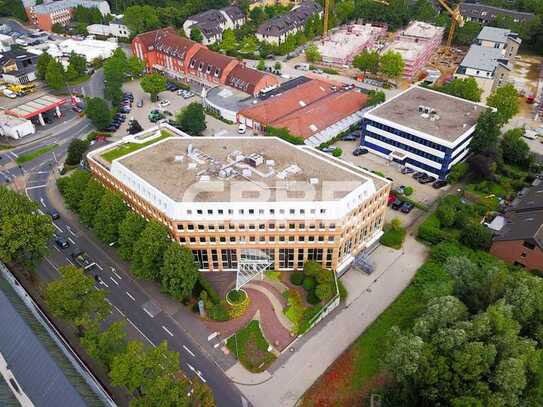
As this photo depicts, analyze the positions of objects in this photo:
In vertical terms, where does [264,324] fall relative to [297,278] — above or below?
below

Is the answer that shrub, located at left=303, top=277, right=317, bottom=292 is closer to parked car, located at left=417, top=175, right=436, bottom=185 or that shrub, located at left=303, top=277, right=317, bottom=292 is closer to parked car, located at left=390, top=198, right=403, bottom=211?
parked car, located at left=390, top=198, right=403, bottom=211

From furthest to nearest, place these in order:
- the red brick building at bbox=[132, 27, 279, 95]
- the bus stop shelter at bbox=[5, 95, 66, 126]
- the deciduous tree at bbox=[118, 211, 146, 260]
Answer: the red brick building at bbox=[132, 27, 279, 95], the bus stop shelter at bbox=[5, 95, 66, 126], the deciduous tree at bbox=[118, 211, 146, 260]

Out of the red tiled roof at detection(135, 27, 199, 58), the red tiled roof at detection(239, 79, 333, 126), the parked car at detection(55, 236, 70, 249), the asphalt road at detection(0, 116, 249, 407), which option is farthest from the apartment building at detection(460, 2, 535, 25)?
the parked car at detection(55, 236, 70, 249)

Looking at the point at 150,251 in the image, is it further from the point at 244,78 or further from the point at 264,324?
the point at 244,78

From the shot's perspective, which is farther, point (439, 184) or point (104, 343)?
point (439, 184)

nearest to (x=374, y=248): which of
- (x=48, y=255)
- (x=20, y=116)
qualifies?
(x=48, y=255)

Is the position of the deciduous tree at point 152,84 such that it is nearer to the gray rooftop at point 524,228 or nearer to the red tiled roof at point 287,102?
the red tiled roof at point 287,102

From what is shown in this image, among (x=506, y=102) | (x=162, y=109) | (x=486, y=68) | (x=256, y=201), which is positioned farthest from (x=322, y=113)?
(x=256, y=201)
